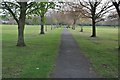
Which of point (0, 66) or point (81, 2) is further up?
point (81, 2)

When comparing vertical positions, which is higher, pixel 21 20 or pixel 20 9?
pixel 20 9

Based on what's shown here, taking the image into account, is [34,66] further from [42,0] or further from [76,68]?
[42,0]

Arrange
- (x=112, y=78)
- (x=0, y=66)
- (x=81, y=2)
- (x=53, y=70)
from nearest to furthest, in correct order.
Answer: (x=112, y=78)
(x=53, y=70)
(x=0, y=66)
(x=81, y=2)

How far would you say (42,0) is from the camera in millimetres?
21203

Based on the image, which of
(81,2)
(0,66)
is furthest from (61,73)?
(81,2)

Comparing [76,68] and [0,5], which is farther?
[0,5]

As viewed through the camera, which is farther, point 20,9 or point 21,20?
point 21,20

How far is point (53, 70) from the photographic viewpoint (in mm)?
10375

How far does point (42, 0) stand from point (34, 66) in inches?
426

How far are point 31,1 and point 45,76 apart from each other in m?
13.5

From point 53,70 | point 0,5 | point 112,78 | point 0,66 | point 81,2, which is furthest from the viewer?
point 81,2

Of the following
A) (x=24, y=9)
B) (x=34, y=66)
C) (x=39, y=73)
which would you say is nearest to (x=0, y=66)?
(x=34, y=66)

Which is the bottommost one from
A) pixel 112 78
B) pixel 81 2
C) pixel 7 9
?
pixel 112 78

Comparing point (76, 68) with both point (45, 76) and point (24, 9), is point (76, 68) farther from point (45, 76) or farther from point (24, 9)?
point (24, 9)
